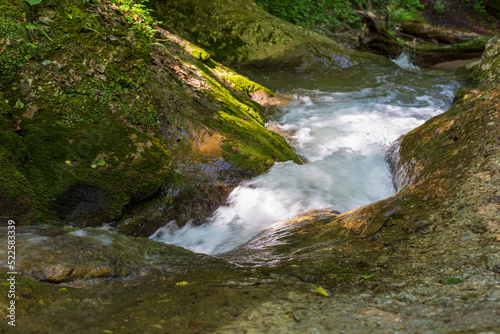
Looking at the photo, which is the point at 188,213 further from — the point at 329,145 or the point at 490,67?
the point at 490,67

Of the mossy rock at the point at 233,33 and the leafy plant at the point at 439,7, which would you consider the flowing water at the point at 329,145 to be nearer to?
the mossy rock at the point at 233,33

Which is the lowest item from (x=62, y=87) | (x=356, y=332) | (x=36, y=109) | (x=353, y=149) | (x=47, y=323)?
(x=47, y=323)

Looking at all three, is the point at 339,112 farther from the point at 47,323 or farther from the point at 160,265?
the point at 47,323

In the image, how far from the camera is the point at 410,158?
4707 mm

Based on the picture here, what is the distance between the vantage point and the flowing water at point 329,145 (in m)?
4.65

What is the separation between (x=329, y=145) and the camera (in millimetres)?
7320

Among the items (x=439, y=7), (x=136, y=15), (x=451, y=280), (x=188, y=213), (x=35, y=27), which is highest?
(x=439, y=7)

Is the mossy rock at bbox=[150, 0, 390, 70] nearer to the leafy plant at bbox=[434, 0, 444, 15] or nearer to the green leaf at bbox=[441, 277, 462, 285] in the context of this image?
the green leaf at bbox=[441, 277, 462, 285]

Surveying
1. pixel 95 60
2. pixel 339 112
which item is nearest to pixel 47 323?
pixel 95 60

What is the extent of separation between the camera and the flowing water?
15.3 feet

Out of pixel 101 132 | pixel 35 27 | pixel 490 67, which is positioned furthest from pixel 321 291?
pixel 490 67

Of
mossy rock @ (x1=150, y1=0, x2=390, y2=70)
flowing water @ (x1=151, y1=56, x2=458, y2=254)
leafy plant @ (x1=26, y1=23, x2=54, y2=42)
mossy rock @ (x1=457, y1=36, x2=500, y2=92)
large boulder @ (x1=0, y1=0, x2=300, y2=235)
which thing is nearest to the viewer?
large boulder @ (x1=0, y1=0, x2=300, y2=235)

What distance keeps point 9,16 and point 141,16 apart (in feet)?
5.99

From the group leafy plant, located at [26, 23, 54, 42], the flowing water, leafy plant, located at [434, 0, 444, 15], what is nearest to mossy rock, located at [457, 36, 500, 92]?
the flowing water
